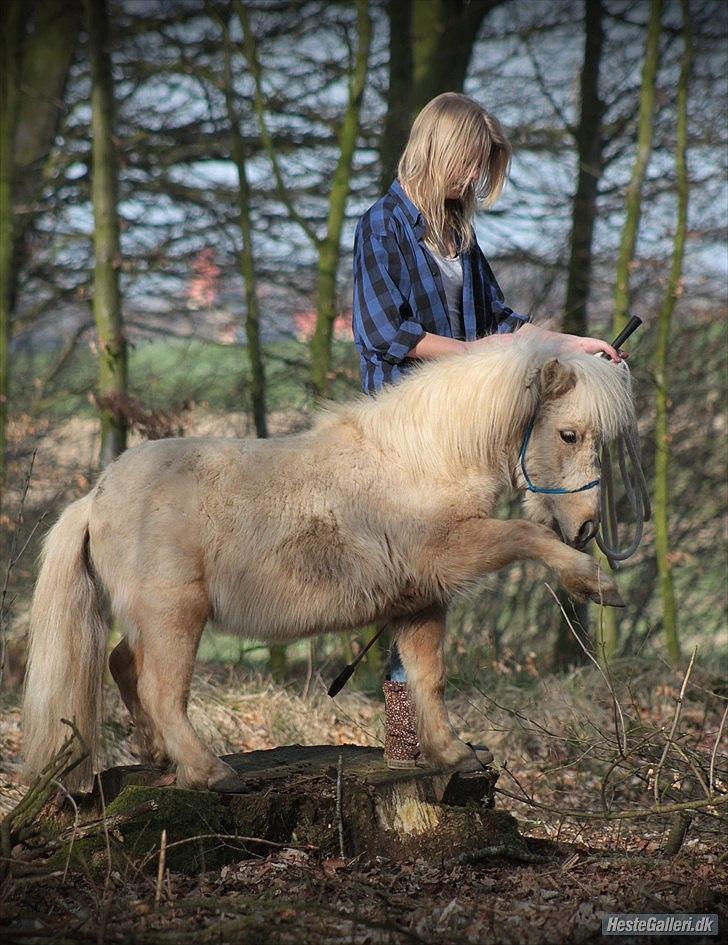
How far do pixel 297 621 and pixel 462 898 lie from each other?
1.19m

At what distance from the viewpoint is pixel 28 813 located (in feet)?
12.0

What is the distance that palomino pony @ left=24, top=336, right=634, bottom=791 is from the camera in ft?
13.8

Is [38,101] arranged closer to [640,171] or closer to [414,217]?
[640,171]

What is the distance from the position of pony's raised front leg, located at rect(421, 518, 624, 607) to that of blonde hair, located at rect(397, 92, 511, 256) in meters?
1.30

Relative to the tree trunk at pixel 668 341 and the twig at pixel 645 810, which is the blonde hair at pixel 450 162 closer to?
the twig at pixel 645 810

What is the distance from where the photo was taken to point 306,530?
4297 mm

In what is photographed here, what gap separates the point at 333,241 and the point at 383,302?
428 cm

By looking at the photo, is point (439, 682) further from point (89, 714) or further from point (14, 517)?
point (14, 517)

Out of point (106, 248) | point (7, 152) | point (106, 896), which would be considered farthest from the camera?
point (7, 152)

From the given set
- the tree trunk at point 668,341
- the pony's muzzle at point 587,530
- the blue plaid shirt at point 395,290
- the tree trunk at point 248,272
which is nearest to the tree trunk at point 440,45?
the tree trunk at point 248,272

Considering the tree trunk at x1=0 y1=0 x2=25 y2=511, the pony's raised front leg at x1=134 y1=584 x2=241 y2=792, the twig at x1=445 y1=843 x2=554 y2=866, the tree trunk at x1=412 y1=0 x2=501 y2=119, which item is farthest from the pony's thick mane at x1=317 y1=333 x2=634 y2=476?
the tree trunk at x1=0 y1=0 x2=25 y2=511

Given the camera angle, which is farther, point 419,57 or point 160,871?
point 419,57

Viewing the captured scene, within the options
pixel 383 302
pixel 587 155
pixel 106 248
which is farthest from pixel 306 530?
pixel 587 155

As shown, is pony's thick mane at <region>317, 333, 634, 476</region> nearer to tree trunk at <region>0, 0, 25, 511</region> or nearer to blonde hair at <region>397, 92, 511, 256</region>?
blonde hair at <region>397, 92, 511, 256</region>
